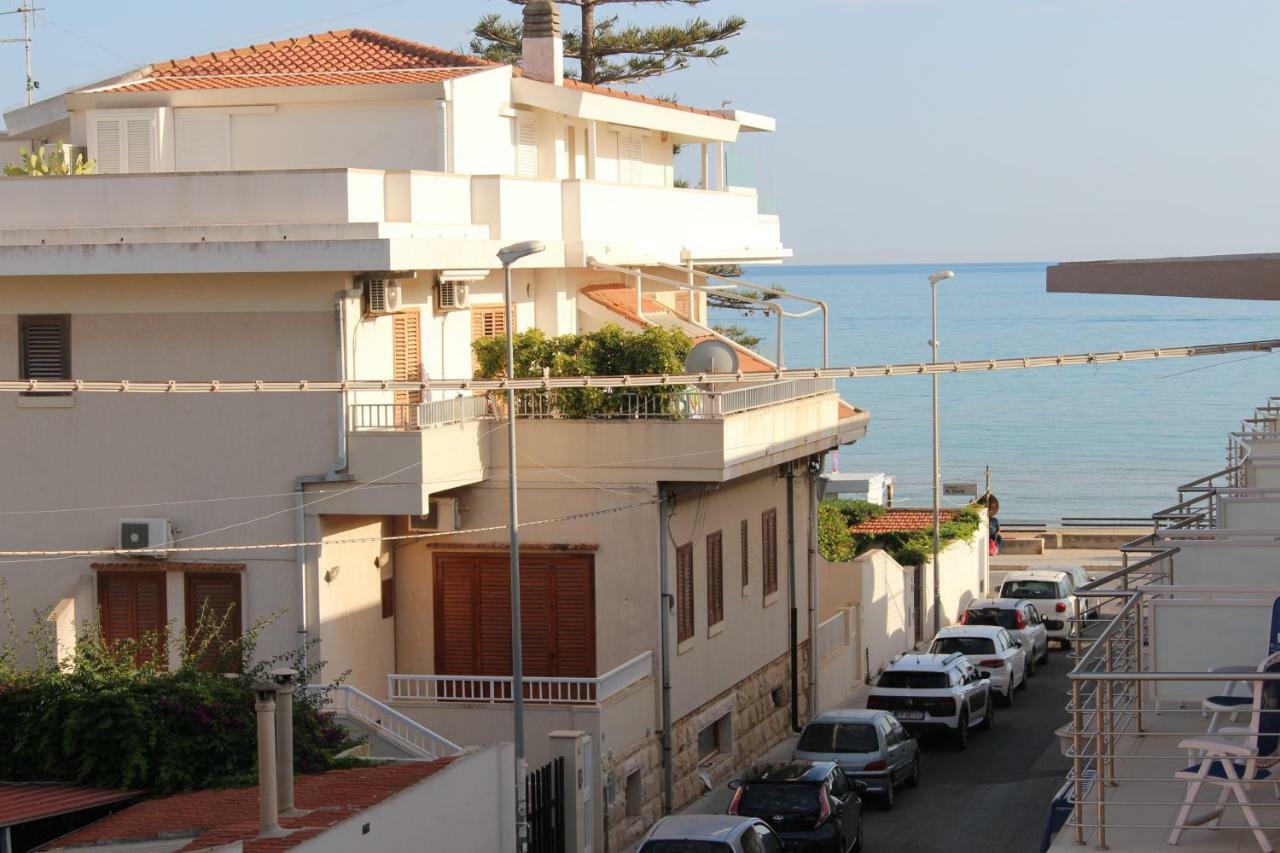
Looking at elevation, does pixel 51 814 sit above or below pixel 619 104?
below

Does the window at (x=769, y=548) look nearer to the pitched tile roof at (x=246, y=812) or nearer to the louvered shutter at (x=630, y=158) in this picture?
the louvered shutter at (x=630, y=158)

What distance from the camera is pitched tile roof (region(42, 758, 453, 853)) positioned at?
15.2m

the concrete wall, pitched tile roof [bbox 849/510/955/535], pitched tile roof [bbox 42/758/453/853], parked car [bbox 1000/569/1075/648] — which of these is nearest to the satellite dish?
the concrete wall

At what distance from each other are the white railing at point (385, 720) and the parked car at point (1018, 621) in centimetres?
1792

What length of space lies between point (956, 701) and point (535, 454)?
8.75 meters

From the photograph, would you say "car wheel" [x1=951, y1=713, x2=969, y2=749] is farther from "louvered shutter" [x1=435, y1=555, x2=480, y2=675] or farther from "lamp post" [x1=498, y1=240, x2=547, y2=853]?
"lamp post" [x1=498, y1=240, x2=547, y2=853]

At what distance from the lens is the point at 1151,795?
444 inches

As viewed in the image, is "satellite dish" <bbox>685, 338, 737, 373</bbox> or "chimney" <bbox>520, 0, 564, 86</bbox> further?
"chimney" <bbox>520, 0, 564, 86</bbox>

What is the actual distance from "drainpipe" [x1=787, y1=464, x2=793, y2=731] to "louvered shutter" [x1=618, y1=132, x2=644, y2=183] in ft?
20.5

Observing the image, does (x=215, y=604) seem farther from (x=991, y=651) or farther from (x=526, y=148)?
(x=991, y=651)

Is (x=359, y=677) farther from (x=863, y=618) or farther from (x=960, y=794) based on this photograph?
(x=863, y=618)

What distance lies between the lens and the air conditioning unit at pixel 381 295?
2327 cm

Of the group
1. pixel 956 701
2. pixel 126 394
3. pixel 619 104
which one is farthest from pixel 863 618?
pixel 126 394

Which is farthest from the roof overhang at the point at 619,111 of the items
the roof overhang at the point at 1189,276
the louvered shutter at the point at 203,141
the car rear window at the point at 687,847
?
the roof overhang at the point at 1189,276
